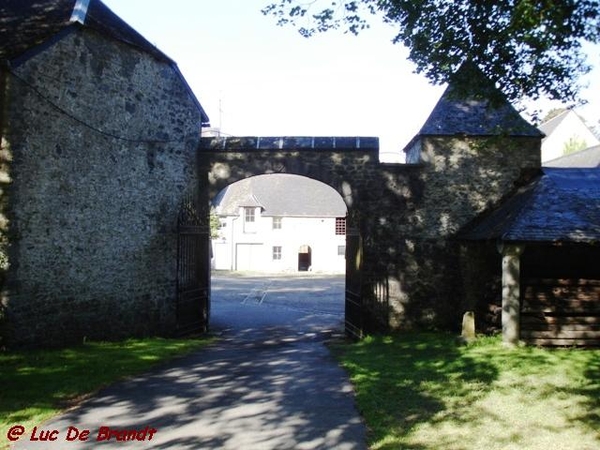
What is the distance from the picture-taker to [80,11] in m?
11.0

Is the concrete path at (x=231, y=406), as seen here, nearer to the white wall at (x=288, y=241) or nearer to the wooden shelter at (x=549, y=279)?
the wooden shelter at (x=549, y=279)

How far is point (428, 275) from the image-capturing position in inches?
542

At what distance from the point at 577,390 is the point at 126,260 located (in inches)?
369

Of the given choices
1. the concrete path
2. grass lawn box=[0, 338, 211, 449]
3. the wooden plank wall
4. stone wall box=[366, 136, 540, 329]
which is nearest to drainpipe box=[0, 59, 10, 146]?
grass lawn box=[0, 338, 211, 449]

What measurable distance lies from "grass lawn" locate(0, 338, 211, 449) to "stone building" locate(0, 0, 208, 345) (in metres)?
0.81

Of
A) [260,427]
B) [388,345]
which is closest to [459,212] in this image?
[388,345]

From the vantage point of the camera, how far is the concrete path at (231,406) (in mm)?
5438

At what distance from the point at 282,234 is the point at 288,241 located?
791 millimetres

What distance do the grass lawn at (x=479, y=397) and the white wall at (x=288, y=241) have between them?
1349 inches

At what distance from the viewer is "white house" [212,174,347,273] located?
45.1 metres

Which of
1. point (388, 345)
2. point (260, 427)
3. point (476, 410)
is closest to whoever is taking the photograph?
point (260, 427)

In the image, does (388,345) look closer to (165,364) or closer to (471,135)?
(165,364)

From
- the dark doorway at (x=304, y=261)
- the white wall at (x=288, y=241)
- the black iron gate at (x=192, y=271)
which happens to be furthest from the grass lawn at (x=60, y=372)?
the dark doorway at (x=304, y=261)

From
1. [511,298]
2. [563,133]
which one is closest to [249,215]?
[563,133]
